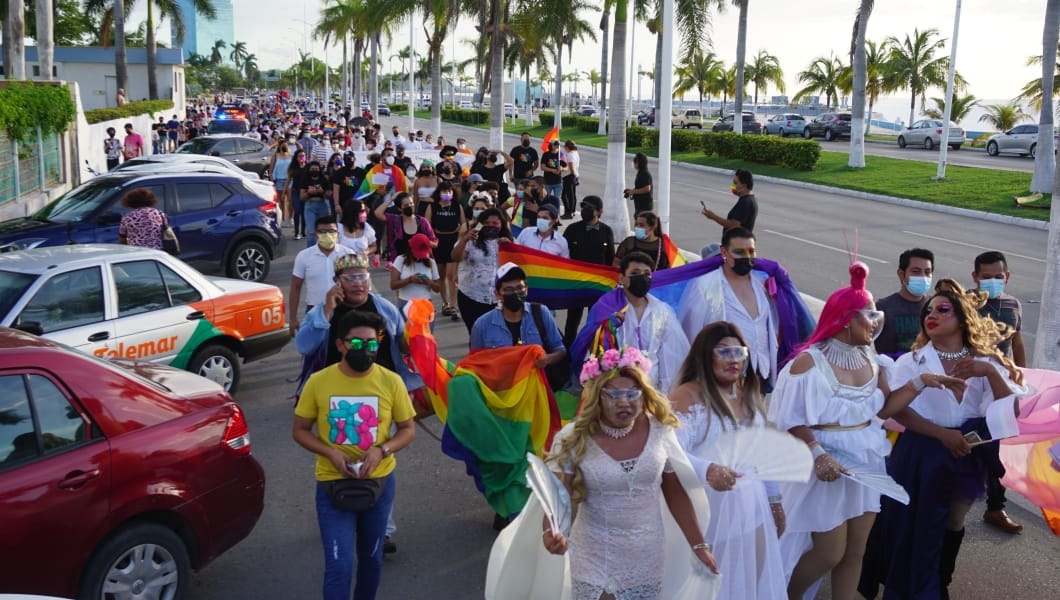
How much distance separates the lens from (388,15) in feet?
120

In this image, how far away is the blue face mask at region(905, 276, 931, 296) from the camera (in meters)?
6.38

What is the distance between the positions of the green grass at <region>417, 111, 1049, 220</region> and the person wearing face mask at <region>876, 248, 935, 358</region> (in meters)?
18.6

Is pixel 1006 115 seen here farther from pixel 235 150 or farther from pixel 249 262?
pixel 249 262

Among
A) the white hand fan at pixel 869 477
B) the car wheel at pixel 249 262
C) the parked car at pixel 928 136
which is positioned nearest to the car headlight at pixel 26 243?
the car wheel at pixel 249 262

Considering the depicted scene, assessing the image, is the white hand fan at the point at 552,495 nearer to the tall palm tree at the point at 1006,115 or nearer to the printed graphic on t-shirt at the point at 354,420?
the printed graphic on t-shirt at the point at 354,420

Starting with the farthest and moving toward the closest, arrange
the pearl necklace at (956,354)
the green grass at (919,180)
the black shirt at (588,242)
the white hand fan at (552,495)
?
1. the green grass at (919,180)
2. the black shirt at (588,242)
3. the pearl necklace at (956,354)
4. the white hand fan at (552,495)

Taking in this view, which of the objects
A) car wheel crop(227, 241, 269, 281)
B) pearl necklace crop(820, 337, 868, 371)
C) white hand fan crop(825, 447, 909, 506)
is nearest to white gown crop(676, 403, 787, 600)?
white hand fan crop(825, 447, 909, 506)

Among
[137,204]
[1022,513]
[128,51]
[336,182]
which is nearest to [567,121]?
[128,51]

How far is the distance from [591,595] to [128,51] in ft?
233

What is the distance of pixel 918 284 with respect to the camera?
6379mm

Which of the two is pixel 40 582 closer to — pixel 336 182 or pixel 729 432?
pixel 729 432

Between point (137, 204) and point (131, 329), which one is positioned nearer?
point (131, 329)

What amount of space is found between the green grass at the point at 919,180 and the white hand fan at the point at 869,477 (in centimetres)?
2053

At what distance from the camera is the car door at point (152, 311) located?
7902 mm
